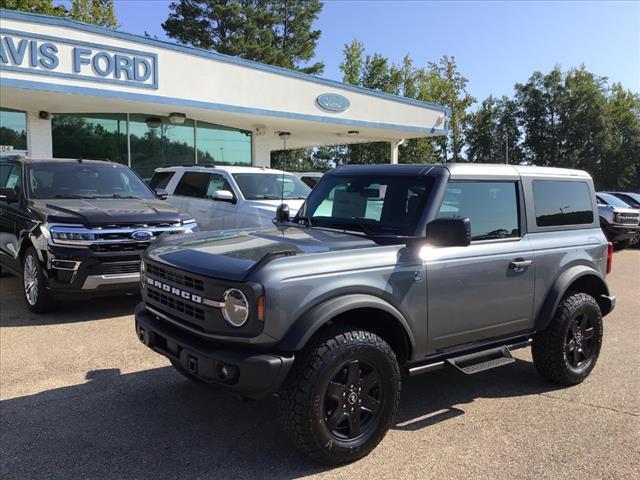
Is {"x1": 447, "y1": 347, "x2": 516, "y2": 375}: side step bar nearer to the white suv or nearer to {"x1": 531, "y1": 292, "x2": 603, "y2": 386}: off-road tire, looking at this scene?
{"x1": 531, "y1": 292, "x2": 603, "y2": 386}: off-road tire

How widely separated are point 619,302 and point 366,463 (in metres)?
6.31

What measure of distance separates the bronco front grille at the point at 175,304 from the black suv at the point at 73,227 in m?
2.70

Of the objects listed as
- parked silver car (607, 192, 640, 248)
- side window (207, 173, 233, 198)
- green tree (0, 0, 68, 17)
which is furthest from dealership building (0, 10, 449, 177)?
green tree (0, 0, 68, 17)

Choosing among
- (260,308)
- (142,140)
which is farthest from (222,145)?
(260,308)

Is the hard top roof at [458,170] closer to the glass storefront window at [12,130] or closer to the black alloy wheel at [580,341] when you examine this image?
the black alloy wheel at [580,341]

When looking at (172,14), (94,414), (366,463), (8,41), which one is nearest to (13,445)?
(94,414)

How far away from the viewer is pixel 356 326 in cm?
342

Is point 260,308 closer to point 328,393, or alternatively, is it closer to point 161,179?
point 328,393

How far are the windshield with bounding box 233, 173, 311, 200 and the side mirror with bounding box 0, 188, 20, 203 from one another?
3.47m

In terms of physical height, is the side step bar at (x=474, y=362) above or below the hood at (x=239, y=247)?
below

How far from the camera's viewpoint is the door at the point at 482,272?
3658mm

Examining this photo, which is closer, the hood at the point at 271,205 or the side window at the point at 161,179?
the hood at the point at 271,205

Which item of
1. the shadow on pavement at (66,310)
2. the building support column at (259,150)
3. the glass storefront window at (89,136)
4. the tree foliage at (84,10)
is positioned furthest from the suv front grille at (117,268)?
the tree foliage at (84,10)

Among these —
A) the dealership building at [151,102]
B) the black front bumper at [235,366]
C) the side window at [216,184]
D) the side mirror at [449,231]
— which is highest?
the dealership building at [151,102]
